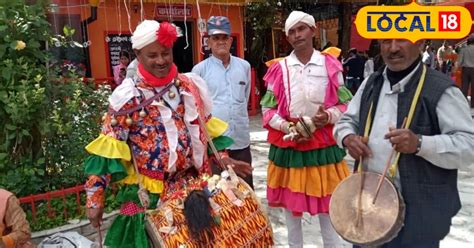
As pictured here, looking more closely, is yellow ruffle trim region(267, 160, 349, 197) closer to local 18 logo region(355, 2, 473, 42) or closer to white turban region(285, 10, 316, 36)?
white turban region(285, 10, 316, 36)

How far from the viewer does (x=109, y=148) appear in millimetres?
2148

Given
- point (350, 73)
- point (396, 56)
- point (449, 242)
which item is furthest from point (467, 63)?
point (396, 56)

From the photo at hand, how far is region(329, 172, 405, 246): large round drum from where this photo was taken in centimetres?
191

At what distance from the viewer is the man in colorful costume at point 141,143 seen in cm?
217

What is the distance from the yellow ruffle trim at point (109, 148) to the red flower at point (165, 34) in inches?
21.1

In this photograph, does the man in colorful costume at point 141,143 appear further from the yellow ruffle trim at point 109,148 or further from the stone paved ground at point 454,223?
the stone paved ground at point 454,223

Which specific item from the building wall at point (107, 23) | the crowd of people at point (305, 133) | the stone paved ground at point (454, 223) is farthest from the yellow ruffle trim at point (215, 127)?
the building wall at point (107, 23)

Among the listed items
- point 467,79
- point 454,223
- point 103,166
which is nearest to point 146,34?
point 103,166

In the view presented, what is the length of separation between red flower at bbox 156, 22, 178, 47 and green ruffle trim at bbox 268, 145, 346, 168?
1356mm

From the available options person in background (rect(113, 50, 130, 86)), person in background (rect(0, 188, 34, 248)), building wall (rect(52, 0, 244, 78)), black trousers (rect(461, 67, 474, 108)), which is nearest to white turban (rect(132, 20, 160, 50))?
person in background (rect(0, 188, 34, 248))

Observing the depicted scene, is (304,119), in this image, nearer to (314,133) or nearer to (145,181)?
(314,133)

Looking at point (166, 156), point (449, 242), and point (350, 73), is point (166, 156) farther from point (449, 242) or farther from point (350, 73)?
point (350, 73)

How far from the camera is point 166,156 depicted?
7.29 ft

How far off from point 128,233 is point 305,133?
1.36 metres
